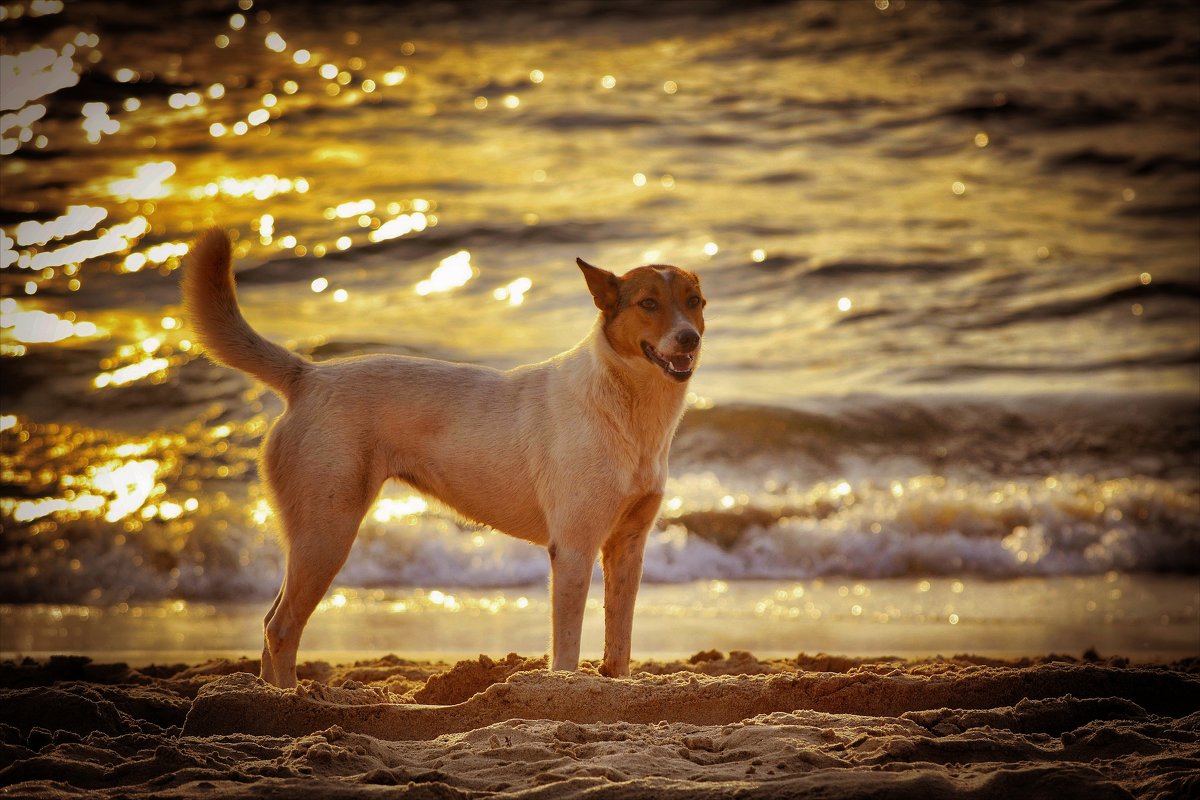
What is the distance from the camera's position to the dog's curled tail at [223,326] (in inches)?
219

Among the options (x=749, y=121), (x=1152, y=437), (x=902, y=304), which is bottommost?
(x=1152, y=437)

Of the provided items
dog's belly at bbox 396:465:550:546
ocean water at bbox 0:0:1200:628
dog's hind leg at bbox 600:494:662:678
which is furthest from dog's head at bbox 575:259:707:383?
ocean water at bbox 0:0:1200:628

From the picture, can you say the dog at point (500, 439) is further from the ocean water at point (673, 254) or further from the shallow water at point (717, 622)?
the shallow water at point (717, 622)

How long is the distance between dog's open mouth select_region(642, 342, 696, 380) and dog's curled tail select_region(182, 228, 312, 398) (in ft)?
5.22

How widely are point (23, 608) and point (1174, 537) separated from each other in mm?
8470

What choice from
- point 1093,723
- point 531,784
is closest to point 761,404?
point 1093,723

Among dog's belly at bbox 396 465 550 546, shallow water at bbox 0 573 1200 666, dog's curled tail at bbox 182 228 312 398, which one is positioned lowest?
shallow water at bbox 0 573 1200 666

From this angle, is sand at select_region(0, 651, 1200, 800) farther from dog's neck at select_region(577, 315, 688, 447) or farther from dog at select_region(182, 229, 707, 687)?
dog's neck at select_region(577, 315, 688, 447)

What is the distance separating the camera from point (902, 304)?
52.9 ft

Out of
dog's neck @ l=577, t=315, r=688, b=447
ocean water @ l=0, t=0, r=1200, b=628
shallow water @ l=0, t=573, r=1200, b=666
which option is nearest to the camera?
dog's neck @ l=577, t=315, r=688, b=447

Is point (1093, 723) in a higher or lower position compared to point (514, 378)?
lower

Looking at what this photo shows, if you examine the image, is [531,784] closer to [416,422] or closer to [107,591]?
[416,422]

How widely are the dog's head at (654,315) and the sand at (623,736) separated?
52.1 inches

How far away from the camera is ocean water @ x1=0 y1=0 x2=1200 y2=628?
9.76 m
